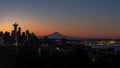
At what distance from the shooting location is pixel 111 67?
31.7 metres

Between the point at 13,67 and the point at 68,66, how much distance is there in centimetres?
595

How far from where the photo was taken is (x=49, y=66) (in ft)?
91.2

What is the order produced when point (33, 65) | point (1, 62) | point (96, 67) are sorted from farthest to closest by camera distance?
point (96, 67) < point (33, 65) < point (1, 62)

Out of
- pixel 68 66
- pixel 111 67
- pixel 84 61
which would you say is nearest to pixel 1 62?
pixel 68 66

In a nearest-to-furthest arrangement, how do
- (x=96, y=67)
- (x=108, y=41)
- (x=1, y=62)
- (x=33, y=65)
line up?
1. (x=1, y=62)
2. (x=33, y=65)
3. (x=96, y=67)
4. (x=108, y=41)

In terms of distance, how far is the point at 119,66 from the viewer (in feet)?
104

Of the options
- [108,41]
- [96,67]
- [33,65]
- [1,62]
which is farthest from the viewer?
[108,41]

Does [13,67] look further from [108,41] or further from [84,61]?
[108,41]

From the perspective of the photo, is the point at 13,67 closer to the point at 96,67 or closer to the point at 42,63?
the point at 42,63

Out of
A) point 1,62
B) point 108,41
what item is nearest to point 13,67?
point 1,62

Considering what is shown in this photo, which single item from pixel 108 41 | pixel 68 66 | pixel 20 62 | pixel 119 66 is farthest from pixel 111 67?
pixel 108 41

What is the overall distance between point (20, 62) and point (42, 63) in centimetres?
245

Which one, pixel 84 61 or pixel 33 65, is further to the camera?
pixel 84 61

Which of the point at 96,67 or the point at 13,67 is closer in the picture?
the point at 13,67
